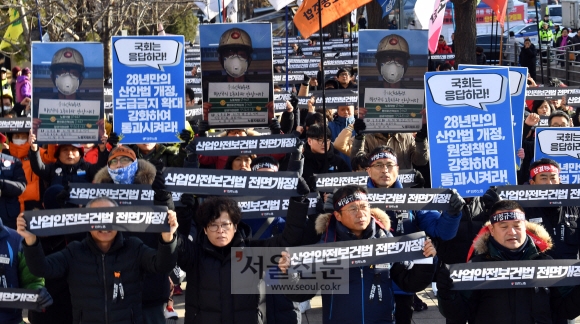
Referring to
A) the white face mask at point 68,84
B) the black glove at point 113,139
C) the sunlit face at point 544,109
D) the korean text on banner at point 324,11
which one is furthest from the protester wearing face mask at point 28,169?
the sunlit face at point 544,109

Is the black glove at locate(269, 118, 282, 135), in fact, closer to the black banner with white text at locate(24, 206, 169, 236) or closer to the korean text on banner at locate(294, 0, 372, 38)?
the korean text on banner at locate(294, 0, 372, 38)

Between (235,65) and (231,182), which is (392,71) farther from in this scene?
(231,182)

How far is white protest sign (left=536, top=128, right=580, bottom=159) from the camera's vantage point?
8094mm

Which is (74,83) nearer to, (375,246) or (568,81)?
(375,246)

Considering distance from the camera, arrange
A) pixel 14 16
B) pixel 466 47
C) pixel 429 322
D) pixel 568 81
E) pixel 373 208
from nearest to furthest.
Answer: pixel 373 208 < pixel 429 322 < pixel 14 16 < pixel 466 47 < pixel 568 81

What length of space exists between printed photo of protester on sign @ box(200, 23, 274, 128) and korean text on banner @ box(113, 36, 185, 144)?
0.35 meters

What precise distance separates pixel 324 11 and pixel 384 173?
219 inches

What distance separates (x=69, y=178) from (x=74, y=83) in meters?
0.90

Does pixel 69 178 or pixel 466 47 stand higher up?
pixel 466 47

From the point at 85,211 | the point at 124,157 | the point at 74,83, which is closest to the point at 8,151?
the point at 74,83

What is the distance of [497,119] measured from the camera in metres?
7.20

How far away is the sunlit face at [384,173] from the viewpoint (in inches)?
259

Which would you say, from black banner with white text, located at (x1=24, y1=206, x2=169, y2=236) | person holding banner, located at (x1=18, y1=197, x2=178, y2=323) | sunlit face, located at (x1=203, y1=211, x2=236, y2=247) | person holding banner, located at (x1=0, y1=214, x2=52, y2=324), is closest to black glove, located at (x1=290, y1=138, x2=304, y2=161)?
sunlit face, located at (x1=203, y1=211, x2=236, y2=247)

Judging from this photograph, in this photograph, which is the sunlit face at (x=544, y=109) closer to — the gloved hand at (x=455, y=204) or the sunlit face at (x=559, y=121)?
the sunlit face at (x=559, y=121)
